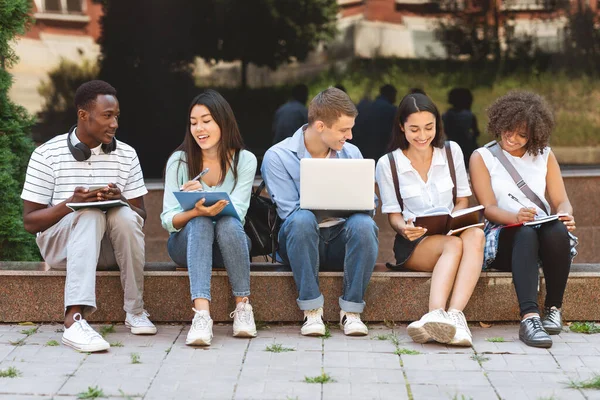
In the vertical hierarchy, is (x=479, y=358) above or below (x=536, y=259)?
below

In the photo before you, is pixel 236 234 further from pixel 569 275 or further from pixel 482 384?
pixel 569 275

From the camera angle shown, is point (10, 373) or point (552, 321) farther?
point (552, 321)

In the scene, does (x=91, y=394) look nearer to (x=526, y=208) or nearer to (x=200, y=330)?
(x=200, y=330)

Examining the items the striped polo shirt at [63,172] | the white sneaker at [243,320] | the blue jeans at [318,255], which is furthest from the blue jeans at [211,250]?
the striped polo shirt at [63,172]

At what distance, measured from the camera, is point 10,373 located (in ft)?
15.0

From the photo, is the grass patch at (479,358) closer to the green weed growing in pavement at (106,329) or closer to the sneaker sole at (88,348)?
the sneaker sole at (88,348)

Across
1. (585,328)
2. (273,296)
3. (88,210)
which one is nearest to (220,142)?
(88,210)

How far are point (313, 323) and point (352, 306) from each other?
242 mm

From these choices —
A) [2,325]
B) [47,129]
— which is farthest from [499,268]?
[47,129]

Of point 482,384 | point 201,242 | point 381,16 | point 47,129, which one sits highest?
point 381,16

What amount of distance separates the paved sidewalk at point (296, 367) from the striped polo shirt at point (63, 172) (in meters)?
0.79

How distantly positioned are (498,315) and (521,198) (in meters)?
0.70

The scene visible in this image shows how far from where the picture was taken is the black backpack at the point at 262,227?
563cm

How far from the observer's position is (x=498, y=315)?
5.65 metres
